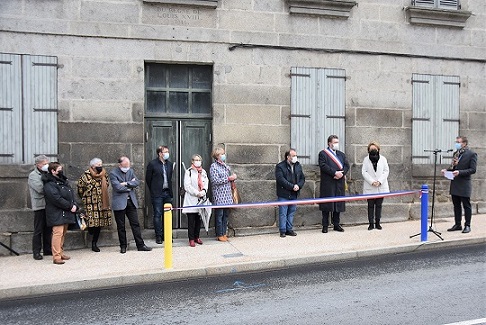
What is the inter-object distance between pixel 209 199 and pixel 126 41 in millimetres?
3430

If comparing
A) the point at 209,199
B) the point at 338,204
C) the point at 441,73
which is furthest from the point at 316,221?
the point at 441,73

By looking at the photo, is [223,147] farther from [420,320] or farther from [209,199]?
[420,320]

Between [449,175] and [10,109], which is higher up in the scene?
[10,109]

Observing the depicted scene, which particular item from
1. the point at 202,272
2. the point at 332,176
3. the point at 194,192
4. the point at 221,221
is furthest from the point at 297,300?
the point at 332,176

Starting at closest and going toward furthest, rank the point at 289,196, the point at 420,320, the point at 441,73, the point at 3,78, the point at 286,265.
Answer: the point at 420,320 → the point at 286,265 → the point at 3,78 → the point at 289,196 → the point at 441,73

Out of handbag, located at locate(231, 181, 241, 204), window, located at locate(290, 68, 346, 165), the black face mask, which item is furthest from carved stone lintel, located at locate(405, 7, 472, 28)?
handbag, located at locate(231, 181, 241, 204)

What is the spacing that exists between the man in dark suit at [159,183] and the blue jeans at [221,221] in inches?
39.7

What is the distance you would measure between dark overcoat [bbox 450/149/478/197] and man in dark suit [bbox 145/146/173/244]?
5.45 metres

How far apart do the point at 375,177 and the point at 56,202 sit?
605 centimetres

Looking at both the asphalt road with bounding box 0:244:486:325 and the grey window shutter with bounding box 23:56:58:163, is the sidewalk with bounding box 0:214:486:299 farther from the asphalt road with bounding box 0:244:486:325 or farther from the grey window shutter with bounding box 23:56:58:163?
the grey window shutter with bounding box 23:56:58:163

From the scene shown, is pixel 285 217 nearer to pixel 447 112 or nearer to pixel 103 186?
pixel 103 186

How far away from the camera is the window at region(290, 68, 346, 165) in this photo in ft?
33.2

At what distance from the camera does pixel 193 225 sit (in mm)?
8977

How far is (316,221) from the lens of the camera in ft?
33.6
